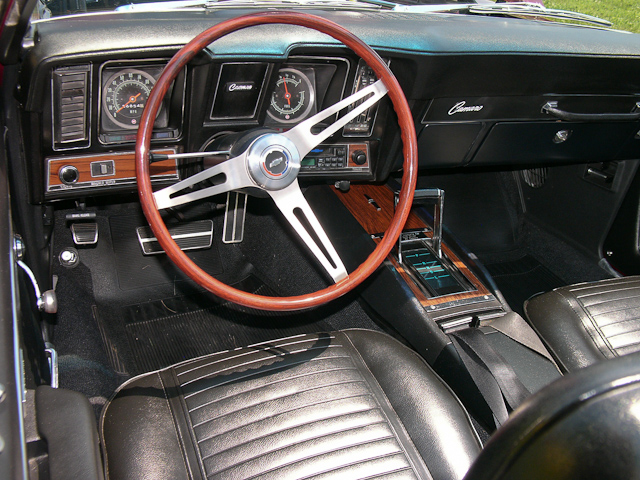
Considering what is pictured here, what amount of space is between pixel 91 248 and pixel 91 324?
1.27ft

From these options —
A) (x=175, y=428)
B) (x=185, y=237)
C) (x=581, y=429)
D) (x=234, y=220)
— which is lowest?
(x=185, y=237)

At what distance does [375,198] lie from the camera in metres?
2.60

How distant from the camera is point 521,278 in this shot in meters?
2.89

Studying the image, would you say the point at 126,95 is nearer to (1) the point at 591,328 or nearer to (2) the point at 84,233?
(2) the point at 84,233

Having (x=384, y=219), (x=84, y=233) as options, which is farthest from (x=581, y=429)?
(x=84, y=233)

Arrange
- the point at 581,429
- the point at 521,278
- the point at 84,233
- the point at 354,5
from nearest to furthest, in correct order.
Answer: the point at 581,429, the point at 354,5, the point at 84,233, the point at 521,278

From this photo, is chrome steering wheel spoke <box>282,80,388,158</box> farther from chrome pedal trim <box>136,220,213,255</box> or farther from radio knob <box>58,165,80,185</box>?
chrome pedal trim <box>136,220,213,255</box>

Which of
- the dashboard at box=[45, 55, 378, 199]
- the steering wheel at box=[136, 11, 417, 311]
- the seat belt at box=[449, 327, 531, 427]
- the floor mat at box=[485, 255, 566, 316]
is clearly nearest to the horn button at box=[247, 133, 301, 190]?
the steering wheel at box=[136, 11, 417, 311]

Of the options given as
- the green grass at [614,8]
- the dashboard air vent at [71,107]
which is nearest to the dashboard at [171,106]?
the dashboard air vent at [71,107]

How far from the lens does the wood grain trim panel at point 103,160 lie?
1706 mm

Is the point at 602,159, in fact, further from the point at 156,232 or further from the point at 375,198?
the point at 156,232

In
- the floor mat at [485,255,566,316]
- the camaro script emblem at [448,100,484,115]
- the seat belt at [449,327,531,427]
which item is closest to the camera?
the seat belt at [449,327,531,427]

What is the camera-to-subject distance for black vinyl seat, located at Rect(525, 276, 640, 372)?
1.75 meters

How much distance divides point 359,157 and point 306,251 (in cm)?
70
